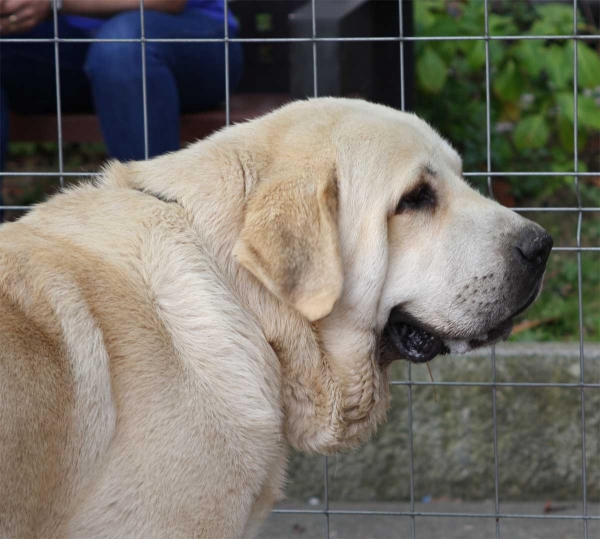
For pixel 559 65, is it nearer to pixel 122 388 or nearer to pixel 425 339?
pixel 425 339

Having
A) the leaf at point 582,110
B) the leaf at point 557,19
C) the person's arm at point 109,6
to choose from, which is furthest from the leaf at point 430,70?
the person's arm at point 109,6

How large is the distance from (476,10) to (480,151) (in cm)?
108

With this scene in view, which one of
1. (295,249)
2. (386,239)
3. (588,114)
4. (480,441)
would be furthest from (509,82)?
(295,249)

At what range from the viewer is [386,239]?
2389 millimetres

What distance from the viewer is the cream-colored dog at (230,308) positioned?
6.70 ft

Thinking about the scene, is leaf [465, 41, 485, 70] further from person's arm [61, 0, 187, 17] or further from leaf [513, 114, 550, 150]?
person's arm [61, 0, 187, 17]

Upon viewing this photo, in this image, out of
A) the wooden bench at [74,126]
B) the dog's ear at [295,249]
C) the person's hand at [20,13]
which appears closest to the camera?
the dog's ear at [295,249]

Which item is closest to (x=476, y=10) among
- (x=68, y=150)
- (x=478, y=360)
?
(x=478, y=360)

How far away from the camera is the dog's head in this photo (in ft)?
7.77

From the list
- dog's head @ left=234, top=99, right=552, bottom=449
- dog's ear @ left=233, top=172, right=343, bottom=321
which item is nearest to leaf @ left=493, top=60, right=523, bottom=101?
dog's head @ left=234, top=99, right=552, bottom=449

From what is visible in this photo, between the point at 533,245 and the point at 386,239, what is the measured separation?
0.39 meters

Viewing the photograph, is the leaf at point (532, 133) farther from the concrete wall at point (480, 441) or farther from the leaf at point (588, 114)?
the concrete wall at point (480, 441)

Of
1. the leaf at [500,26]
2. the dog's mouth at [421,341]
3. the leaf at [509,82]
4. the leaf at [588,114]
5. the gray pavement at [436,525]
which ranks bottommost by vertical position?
the gray pavement at [436,525]

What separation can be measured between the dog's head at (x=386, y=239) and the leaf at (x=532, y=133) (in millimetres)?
2553
